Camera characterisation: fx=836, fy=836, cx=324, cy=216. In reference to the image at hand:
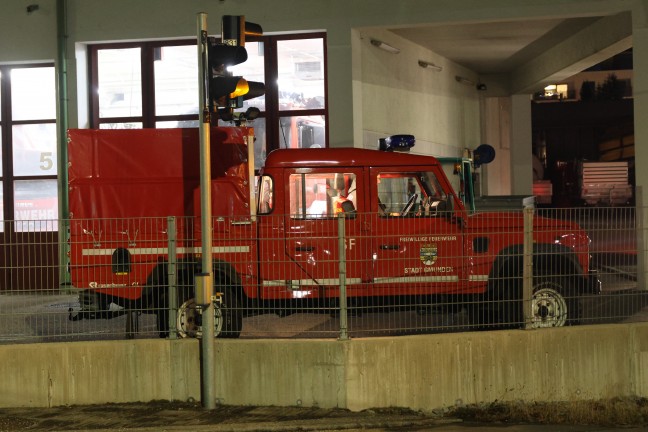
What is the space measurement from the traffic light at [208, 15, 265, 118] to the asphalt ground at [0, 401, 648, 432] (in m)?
2.82

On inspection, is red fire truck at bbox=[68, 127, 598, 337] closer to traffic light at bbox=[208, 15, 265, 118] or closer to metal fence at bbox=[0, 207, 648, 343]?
metal fence at bbox=[0, 207, 648, 343]

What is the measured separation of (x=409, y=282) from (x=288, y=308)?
1.33 metres

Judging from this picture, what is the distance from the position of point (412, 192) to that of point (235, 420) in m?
4.05

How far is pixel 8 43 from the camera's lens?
16.4m

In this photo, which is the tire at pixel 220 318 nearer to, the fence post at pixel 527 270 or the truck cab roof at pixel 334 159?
the truck cab roof at pixel 334 159

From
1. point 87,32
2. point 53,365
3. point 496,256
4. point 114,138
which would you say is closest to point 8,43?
point 87,32

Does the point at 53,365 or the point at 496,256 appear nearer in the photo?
the point at 53,365

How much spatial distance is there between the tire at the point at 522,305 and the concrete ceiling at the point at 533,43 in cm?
822

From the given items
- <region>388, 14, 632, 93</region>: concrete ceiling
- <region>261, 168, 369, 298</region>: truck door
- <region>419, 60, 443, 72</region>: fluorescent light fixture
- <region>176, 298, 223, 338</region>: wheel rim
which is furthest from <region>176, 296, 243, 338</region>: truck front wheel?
<region>419, 60, 443, 72</region>: fluorescent light fixture

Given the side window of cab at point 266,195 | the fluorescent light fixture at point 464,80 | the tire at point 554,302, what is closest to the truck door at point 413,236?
the tire at point 554,302

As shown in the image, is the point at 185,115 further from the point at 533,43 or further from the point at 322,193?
the point at 533,43

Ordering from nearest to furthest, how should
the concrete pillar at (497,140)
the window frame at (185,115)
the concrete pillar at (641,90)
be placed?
1. the concrete pillar at (641,90)
2. the window frame at (185,115)
3. the concrete pillar at (497,140)

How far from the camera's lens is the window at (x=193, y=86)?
16000 mm

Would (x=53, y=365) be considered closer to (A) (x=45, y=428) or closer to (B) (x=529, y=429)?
(A) (x=45, y=428)
